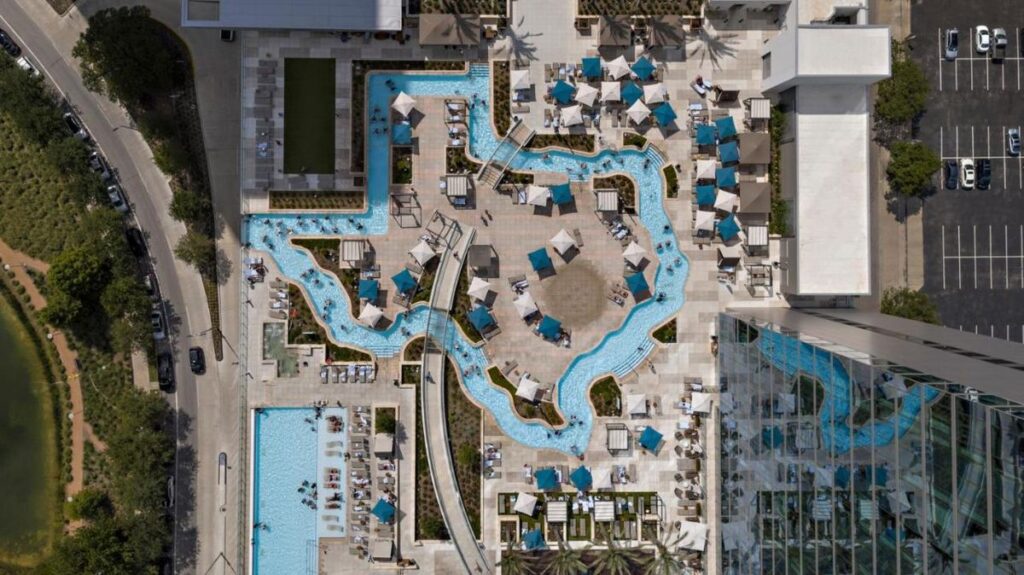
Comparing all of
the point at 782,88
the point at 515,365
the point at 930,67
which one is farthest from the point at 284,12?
the point at 930,67

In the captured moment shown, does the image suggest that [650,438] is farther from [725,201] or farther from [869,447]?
[869,447]

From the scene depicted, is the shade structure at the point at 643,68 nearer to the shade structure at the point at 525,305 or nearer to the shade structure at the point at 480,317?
the shade structure at the point at 525,305

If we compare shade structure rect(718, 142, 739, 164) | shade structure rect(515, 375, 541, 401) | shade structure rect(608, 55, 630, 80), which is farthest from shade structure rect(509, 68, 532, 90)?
shade structure rect(515, 375, 541, 401)

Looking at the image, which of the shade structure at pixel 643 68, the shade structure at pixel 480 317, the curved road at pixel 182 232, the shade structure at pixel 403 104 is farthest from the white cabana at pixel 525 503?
the shade structure at pixel 643 68

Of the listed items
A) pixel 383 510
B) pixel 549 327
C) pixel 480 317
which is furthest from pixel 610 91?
pixel 383 510

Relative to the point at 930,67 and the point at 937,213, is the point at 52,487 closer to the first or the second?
the point at 937,213

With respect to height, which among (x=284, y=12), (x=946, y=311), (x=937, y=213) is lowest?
(x=946, y=311)

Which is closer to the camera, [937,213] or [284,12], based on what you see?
[284,12]

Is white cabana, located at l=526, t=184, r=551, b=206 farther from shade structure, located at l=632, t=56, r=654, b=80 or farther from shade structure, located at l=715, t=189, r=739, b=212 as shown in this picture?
shade structure, located at l=715, t=189, r=739, b=212
